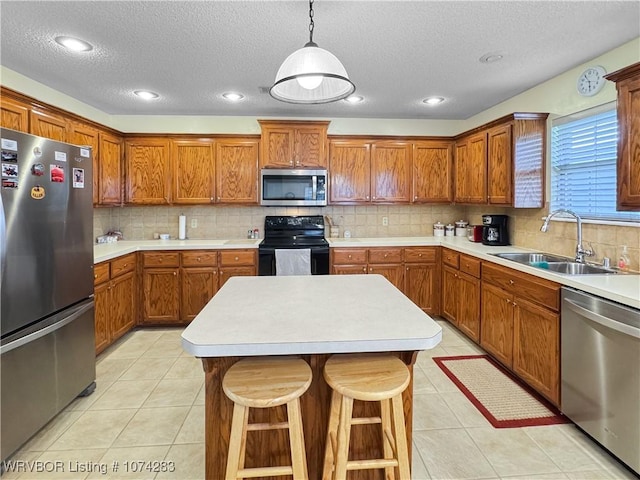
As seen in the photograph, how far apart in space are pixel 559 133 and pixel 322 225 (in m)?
2.60

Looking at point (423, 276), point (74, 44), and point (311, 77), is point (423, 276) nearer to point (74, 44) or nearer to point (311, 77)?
point (311, 77)

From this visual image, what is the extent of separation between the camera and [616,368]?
6.10 feet

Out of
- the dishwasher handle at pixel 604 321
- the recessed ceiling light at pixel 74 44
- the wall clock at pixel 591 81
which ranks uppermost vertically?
the recessed ceiling light at pixel 74 44

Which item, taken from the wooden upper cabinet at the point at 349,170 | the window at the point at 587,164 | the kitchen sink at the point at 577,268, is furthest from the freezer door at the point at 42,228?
the window at the point at 587,164

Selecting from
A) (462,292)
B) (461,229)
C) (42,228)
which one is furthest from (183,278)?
(461,229)

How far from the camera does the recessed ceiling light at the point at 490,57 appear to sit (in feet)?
8.55

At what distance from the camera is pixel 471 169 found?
396 centimetres

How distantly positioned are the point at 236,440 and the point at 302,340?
45 cm

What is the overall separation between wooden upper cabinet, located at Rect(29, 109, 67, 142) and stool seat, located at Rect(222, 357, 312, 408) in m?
2.53

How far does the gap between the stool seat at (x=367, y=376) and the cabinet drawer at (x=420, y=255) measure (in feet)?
8.99

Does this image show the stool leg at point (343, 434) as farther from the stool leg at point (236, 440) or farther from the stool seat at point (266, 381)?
the stool leg at point (236, 440)

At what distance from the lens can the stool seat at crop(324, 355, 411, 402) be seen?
1309mm

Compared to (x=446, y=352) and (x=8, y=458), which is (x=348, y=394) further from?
(x=446, y=352)

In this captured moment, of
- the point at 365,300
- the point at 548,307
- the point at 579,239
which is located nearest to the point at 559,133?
the point at 579,239
